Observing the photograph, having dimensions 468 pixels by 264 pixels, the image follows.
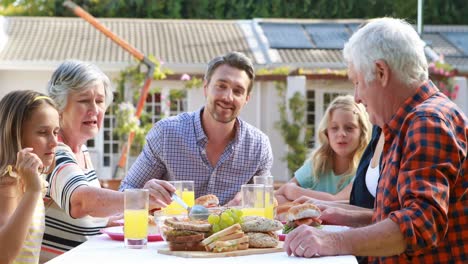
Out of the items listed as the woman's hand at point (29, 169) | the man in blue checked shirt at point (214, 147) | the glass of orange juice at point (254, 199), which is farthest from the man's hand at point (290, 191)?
the woman's hand at point (29, 169)

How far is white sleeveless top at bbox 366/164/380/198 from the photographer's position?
11.7 feet

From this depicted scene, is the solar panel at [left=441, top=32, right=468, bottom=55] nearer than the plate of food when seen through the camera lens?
No

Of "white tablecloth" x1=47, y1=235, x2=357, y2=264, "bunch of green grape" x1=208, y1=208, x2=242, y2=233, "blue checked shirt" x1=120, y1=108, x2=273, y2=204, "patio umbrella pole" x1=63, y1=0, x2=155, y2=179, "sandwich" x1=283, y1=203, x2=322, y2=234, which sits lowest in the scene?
"white tablecloth" x1=47, y1=235, x2=357, y2=264

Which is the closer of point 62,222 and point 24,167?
point 24,167

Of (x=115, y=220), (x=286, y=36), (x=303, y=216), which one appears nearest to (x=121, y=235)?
(x=303, y=216)

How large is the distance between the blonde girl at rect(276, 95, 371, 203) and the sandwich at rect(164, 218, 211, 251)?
8.40 feet

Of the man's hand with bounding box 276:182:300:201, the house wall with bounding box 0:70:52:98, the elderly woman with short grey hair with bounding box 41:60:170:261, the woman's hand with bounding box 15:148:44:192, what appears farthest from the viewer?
the house wall with bounding box 0:70:52:98

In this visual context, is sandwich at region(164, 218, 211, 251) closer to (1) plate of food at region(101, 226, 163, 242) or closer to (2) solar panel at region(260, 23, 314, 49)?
(1) plate of food at region(101, 226, 163, 242)

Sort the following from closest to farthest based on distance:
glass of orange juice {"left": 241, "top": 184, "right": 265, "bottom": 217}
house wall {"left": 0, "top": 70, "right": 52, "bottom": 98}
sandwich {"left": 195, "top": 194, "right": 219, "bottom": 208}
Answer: glass of orange juice {"left": 241, "top": 184, "right": 265, "bottom": 217} → sandwich {"left": 195, "top": 194, "right": 219, "bottom": 208} → house wall {"left": 0, "top": 70, "right": 52, "bottom": 98}

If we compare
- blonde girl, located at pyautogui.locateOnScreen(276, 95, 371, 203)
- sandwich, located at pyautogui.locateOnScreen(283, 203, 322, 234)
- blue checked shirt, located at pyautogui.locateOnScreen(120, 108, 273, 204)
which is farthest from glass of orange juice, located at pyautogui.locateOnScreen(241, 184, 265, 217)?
blonde girl, located at pyautogui.locateOnScreen(276, 95, 371, 203)

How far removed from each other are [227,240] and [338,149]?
2.73m

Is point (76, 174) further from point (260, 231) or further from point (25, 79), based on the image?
point (25, 79)

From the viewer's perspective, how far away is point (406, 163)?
263 centimetres

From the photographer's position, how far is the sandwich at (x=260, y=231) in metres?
2.81
